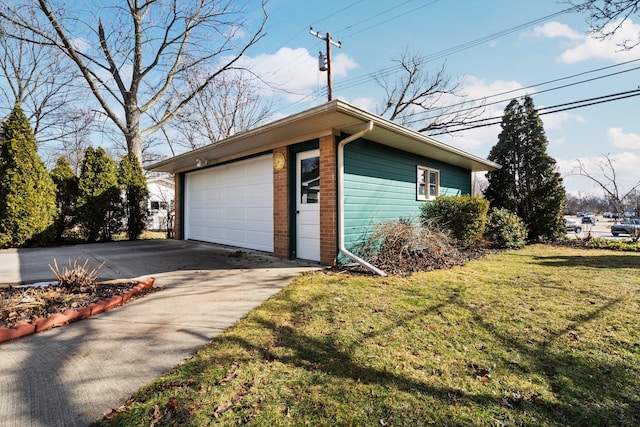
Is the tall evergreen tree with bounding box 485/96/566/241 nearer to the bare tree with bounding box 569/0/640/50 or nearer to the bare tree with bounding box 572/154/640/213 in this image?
the bare tree with bounding box 572/154/640/213

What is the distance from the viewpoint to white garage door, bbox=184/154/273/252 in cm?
709

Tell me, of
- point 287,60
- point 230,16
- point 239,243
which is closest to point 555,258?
point 239,243

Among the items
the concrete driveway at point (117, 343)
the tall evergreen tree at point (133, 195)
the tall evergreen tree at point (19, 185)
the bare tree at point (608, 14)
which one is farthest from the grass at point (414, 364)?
the tall evergreen tree at point (133, 195)

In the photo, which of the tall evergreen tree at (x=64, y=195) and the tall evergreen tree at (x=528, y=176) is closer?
the tall evergreen tree at (x=64, y=195)

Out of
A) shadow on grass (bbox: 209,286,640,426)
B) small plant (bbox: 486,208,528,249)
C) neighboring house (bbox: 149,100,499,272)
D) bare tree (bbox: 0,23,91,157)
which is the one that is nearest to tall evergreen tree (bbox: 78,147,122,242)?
neighboring house (bbox: 149,100,499,272)

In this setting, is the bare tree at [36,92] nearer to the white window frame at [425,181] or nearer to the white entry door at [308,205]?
the white entry door at [308,205]

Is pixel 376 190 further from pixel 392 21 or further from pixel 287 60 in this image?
pixel 287 60

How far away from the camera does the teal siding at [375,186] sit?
5.75 meters

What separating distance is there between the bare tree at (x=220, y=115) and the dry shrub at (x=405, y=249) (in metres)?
15.4

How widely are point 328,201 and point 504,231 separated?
20.1ft

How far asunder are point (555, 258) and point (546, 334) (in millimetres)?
5140

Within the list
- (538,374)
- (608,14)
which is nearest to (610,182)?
(608,14)

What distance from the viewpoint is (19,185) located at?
25.8 ft

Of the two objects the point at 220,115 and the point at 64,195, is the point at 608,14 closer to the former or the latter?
the point at 64,195
